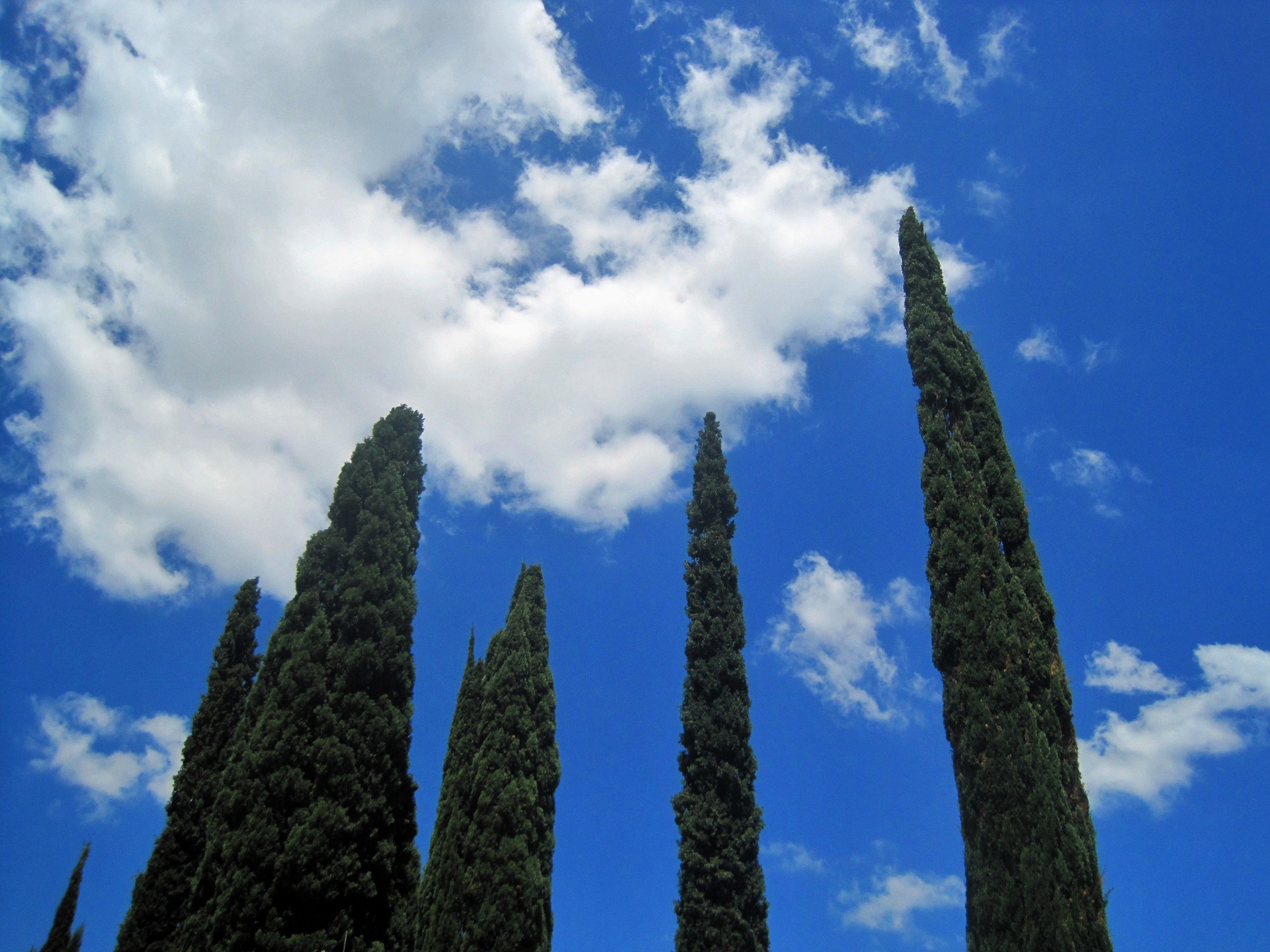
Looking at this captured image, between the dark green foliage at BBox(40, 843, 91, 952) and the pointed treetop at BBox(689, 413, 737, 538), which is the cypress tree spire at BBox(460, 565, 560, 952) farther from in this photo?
the dark green foliage at BBox(40, 843, 91, 952)

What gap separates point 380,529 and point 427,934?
1032 centimetres

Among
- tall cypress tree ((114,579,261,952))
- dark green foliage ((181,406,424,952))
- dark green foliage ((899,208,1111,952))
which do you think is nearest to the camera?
dark green foliage ((899,208,1111,952))

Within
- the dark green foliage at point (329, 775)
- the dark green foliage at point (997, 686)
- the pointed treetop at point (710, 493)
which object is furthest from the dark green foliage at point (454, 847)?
the dark green foliage at point (997, 686)

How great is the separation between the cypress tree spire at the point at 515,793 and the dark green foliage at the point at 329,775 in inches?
179

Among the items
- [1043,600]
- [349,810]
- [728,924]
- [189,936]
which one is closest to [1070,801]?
[1043,600]

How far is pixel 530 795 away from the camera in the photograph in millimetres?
19234

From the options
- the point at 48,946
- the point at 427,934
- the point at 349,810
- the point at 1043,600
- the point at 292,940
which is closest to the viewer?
the point at 292,940

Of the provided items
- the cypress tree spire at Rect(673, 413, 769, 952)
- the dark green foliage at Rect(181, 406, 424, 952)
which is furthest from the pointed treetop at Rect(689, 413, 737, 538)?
the dark green foliage at Rect(181, 406, 424, 952)

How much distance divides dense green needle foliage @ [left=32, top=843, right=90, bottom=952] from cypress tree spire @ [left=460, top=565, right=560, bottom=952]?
19.3 m

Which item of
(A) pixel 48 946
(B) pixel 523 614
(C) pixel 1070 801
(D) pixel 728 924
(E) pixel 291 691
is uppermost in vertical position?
(B) pixel 523 614

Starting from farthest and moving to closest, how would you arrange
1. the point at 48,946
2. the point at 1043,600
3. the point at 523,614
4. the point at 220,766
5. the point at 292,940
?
1. the point at 48,946
2. the point at 523,614
3. the point at 220,766
4. the point at 1043,600
5. the point at 292,940

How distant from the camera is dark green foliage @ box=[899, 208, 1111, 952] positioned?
437 inches

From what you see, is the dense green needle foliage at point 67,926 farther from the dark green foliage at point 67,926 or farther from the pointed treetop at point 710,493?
the pointed treetop at point 710,493

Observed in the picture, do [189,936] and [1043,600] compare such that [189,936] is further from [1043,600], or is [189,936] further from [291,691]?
[1043,600]
